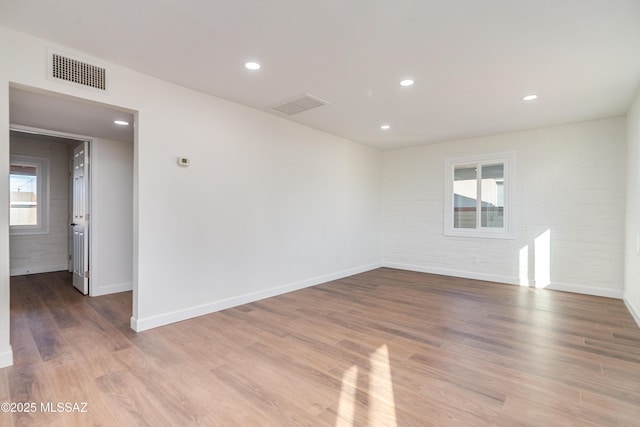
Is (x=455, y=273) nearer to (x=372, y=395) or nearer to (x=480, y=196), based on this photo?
(x=480, y=196)

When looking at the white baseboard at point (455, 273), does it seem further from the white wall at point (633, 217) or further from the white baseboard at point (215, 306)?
the white baseboard at point (215, 306)

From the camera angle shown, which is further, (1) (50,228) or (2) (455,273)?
(1) (50,228)

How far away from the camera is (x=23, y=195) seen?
5953mm

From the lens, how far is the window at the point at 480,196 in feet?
17.6

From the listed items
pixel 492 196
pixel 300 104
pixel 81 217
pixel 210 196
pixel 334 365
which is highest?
pixel 300 104

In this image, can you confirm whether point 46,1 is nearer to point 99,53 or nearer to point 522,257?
point 99,53

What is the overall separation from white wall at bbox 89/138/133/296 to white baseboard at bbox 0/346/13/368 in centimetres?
223

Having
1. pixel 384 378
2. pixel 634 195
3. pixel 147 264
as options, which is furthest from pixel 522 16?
pixel 147 264

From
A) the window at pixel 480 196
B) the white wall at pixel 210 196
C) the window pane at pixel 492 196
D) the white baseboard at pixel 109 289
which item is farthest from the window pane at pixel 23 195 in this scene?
the window pane at pixel 492 196

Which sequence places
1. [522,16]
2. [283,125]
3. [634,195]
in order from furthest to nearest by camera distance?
[283,125], [634,195], [522,16]

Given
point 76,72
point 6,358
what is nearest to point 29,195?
point 76,72

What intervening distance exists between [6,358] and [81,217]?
306cm

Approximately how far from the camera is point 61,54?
2588mm

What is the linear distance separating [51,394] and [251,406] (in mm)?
1389
